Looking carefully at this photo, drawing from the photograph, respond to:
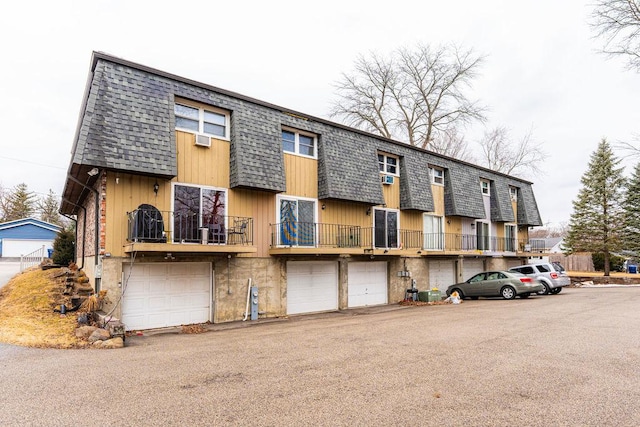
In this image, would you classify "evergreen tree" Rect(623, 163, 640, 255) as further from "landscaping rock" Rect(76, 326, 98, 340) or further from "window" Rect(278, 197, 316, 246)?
"landscaping rock" Rect(76, 326, 98, 340)

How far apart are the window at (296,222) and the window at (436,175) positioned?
8.36 metres

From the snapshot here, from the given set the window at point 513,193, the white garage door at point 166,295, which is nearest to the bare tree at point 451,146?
the window at point 513,193

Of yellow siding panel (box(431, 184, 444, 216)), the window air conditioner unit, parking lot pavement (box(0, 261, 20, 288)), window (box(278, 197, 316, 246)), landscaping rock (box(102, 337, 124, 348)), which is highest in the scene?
the window air conditioner unit

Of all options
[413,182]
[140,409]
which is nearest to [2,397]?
[140,409]

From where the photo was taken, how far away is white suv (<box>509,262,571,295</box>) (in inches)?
760

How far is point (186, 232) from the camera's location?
11.2 metres

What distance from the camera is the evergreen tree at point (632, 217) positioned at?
3164 centimetres

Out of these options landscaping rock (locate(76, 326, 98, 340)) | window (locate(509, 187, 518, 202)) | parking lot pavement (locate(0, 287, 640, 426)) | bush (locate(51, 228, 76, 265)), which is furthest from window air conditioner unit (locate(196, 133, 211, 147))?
window (locate(509, 187, 518, 202))

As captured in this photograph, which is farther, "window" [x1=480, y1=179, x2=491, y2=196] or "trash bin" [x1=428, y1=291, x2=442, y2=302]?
"window" [x1=480, y1=179, x2=491, y2=196]

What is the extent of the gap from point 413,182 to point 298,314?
8350 millimetres

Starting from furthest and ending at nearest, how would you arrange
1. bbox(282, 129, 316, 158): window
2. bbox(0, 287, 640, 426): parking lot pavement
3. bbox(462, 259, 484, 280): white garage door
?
bbox(462, 259, 484, 280): white garage door, bbox(282, 129, 316, 158): window, bbox(0, 287, 640, 426): parking lot pavement

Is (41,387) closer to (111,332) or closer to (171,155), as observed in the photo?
(111,332)

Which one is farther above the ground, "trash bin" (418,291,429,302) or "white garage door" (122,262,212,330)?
"white garage door" (122,262,212,330)

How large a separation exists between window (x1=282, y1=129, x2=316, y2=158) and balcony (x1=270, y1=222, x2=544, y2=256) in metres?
2.73
